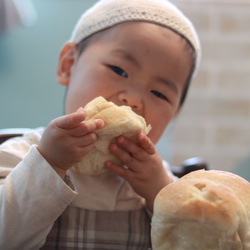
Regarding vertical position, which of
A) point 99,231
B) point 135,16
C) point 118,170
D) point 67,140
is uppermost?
point 135,16

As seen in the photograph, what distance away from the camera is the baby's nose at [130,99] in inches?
27.0

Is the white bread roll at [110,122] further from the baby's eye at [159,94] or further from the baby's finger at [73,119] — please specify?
the baby's eye at [159,94]

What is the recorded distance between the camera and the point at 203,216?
0.90 feet

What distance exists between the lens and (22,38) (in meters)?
2.23

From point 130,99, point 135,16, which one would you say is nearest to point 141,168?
point 130,99

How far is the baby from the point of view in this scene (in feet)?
1.71

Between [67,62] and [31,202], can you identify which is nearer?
[31,202]

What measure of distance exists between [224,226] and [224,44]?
6.10 ft

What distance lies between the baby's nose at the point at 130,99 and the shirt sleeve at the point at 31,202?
0.76ft

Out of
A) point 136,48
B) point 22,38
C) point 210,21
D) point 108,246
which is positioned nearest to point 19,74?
point 22,38

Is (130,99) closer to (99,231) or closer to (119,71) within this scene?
(119,71)

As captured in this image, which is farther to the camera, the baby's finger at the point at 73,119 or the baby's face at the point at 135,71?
the baby's face at the point at 135,71

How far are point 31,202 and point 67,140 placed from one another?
0.12 meters

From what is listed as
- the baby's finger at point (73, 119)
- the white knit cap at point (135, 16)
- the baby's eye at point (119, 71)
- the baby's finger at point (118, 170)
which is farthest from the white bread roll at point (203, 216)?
A: the white knit cap at point (135, 16)
